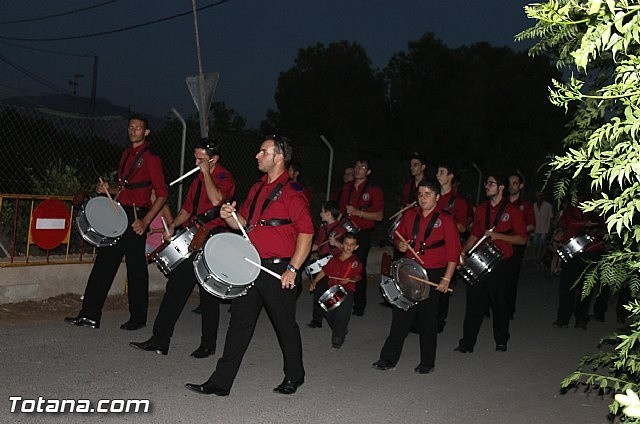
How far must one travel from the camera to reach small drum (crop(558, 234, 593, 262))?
35.0 ft

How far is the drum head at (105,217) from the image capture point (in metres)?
8.06

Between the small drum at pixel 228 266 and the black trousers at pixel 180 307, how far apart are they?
41.2 inches

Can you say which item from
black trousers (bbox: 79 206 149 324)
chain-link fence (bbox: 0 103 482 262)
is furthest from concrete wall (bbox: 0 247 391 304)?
black trousers (bbox: 79 206 149 324)

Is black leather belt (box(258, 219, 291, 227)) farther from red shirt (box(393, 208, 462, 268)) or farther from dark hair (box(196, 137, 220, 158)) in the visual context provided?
red shirt (box(393, 208, 462, 268))

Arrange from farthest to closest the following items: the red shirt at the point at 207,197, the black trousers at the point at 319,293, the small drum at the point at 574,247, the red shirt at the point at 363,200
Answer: the red shirt at the point at 363,200, the small drum at the point at 574,247, the black trousers at the point at 319,293, the red shirt at the point at 207,197

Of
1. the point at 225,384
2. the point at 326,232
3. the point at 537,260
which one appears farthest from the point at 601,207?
the point at 537,260

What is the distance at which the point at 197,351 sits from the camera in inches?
299

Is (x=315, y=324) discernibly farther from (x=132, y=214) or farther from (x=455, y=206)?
(x=132, y=214)

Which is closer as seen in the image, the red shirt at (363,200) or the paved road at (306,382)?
the paved road at (306,382)

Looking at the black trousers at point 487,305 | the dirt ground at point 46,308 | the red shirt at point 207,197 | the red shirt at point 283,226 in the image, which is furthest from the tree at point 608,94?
the dirt ground at point 46,308

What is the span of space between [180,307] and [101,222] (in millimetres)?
1288

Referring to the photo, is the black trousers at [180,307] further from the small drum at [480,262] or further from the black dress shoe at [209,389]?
the small drum at [480,262]

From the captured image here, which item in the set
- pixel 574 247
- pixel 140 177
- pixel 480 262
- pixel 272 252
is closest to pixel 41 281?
pixel 140 177

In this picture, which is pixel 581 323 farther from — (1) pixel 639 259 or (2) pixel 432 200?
(1) pixel 639 259
